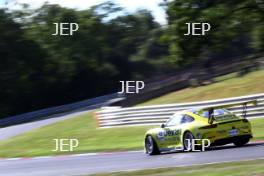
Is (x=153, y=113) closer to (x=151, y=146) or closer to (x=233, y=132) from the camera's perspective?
(x=151, y=146)

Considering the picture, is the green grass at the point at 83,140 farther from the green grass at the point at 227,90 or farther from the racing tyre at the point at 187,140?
the green grass at the point at 227,90

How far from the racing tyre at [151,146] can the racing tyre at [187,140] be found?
1067mm

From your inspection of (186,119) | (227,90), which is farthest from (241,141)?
(227,90)

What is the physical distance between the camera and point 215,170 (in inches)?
462

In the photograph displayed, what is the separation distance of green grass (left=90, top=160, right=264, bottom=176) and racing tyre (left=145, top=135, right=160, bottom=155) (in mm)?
4779

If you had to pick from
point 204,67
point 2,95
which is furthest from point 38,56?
point 204,67

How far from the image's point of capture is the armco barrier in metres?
23.0

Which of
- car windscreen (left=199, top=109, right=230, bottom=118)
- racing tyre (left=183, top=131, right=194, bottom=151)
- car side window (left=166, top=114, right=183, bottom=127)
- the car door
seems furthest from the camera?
car side window (left=166, top=114, right=183, bottom=127)

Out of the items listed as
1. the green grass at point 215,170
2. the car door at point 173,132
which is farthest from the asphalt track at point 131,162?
the green grass at point 215,170

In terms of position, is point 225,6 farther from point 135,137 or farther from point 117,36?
point 117,36

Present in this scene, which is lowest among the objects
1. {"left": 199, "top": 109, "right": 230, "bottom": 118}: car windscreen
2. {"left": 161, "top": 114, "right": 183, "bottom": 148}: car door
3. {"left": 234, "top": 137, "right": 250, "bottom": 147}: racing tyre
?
{"left": 234, "top": 137, "right": 250, "bottom": 147}: racing tyre

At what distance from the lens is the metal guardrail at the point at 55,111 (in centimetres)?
4694

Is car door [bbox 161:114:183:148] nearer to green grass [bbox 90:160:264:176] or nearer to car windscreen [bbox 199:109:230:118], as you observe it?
car windscreen [bbox 199:109:230:118]

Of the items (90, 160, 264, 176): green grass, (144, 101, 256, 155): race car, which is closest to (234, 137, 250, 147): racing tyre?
(144, 101, 256, 155): race car
